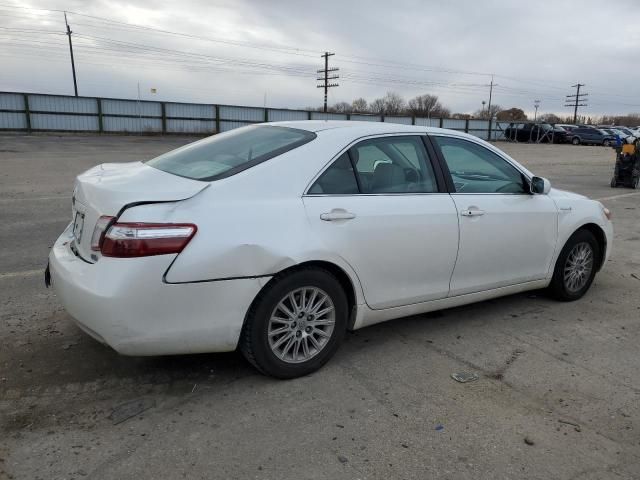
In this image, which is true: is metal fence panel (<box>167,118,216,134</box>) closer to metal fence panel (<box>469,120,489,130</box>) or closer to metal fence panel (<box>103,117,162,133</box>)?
metal fence panel (<box>103,117,162,133</box>)

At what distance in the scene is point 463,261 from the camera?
3904 mm

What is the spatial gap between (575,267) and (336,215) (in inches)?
107

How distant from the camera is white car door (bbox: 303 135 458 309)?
3.29 m

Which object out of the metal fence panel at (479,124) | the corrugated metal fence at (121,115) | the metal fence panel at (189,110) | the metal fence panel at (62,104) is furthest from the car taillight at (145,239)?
the metal fence panel at (479,124)

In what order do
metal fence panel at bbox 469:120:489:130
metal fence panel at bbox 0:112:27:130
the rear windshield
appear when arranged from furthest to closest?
metal fence panel at bbox 469:120:489:130
metal fence panel at bbox 0:112:27:130
the rear windshield

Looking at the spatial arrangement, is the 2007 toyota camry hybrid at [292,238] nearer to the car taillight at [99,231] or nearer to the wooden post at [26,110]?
the car taillight at [99,231]

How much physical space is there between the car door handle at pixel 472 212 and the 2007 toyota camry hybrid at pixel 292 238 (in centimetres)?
1

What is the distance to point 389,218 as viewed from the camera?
3.48 metres

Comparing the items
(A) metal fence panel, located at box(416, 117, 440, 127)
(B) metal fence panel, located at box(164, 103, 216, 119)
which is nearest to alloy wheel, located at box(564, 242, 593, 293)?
(B) metal fence panel, located at box(164, 103, 216, 119)

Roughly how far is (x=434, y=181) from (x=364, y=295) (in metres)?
1.02

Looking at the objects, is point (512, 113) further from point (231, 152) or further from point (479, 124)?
point (231, 152)

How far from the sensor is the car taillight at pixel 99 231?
2.84 metres

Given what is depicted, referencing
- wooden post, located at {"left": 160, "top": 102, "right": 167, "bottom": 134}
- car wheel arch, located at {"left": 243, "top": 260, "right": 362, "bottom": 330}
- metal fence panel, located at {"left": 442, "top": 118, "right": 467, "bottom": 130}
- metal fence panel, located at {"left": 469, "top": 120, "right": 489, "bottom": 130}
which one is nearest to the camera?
car wheel arch, located at {"left": 243, "top": 260, "right": 362, "bottom": 330}

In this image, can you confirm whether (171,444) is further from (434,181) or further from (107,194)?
(434,181)
